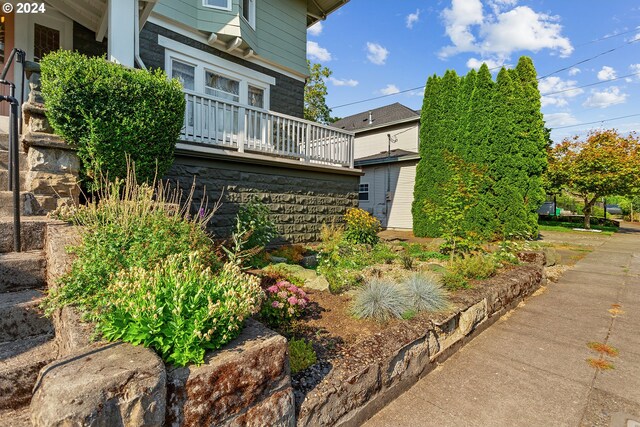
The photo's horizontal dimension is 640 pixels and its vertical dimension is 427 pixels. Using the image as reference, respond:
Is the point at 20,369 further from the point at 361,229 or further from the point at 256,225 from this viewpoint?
the point at 361,229

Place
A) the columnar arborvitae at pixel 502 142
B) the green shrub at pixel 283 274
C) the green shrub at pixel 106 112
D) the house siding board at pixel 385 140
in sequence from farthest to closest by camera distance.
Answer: the house siding board at pixel 385 140
the columnar arborvitae at pixel 502 142
the green shrub at pixel 283 274
the green shrub at pixel 106 112

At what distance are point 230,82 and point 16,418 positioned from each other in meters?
7.98

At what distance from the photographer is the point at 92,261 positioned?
1.97 m

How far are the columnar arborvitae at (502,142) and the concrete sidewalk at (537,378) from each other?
227 inches

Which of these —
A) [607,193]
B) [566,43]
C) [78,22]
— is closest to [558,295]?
[78,22]

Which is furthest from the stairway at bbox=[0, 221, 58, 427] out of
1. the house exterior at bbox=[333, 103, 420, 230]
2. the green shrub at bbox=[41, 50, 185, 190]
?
the house exterior at bbox=[333, 103, 420, 230]

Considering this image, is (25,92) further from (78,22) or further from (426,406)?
(426,406)

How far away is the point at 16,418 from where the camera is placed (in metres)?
1.42

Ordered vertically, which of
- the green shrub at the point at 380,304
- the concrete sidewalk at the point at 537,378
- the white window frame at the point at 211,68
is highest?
the white window frame at the point at 211,68

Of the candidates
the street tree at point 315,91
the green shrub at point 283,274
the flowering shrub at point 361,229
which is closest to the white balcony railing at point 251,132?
the flowering shrub at point 361,229

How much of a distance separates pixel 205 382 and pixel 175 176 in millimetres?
4438

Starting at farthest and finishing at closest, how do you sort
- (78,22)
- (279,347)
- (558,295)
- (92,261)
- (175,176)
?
(78,22)
(175,176)
(558,295)
(92,261)
(279,347)

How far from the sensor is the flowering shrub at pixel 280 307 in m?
2.60

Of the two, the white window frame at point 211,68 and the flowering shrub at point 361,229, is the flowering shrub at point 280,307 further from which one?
the white window frame at point 211,68
